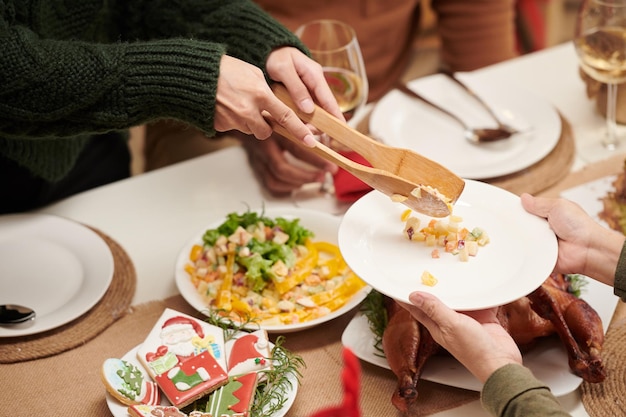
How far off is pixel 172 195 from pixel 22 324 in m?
0.44

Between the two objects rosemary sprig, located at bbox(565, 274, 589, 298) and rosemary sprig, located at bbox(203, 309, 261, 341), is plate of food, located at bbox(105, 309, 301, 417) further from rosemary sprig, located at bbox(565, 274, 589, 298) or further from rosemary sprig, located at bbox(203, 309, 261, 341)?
rosemary sprig, located at bbox(565, 274, 589, 298)

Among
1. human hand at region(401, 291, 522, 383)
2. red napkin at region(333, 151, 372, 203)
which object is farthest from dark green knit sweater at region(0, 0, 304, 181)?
human hand at region(401, 291, 522, 383)

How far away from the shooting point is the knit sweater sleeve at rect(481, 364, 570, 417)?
984mm

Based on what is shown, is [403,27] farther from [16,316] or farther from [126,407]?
[126,407]

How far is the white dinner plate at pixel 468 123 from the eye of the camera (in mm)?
1671

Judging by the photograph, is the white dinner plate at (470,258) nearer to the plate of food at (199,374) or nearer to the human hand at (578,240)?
the human hand at (578,240)

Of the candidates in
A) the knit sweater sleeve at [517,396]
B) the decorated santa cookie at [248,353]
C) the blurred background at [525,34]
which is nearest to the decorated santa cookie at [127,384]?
the decorated santa cookie at [248,353]

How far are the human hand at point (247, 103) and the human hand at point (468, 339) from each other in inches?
13.3

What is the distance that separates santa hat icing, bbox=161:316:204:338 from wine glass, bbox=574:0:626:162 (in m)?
0.95

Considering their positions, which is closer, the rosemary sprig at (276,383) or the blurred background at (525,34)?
the rosemary sprig at (276,383)

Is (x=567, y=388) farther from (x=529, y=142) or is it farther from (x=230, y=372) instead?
(x=529, y=142)

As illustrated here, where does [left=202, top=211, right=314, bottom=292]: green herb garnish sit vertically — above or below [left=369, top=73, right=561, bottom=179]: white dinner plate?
above

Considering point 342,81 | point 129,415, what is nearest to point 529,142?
point 342,81

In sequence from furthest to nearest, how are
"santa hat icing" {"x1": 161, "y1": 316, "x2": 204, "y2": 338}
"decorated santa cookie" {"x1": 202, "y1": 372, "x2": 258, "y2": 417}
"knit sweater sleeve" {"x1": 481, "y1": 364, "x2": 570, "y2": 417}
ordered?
1. "santa hat icing" {"x1": 161, "y1": 316, "x2": 204, "y2": 338}
2. "decorated santa cookie" {"x1": 202, "y1": 372, "x2": 258, "y2": 417}
3. "knit sweater sleeve" {"x1": 481, "y1": 364, "x2": 570, "y2": 417}
